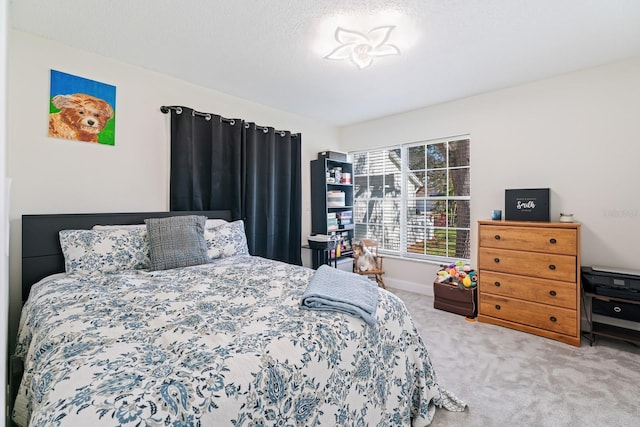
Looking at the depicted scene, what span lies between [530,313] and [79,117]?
161 inches

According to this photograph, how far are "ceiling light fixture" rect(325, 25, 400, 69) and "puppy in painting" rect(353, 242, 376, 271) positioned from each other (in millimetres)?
2459

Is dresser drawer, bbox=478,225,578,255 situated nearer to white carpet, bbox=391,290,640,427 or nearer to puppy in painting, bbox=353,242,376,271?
white carpet, bbox=391,290,640,427

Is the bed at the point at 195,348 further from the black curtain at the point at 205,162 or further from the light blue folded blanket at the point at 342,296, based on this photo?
the black curtain at the point at 205,162

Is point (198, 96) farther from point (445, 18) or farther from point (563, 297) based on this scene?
point (563, 297)

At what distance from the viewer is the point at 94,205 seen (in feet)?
8.02

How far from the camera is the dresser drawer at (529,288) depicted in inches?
96.4

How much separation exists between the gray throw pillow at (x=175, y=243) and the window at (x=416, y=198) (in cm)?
261

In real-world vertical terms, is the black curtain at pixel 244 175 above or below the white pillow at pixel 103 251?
above

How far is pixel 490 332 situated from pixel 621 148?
1.91 m

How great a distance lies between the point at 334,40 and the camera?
218cm

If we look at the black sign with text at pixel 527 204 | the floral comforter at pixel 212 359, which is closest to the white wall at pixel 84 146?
the floral comforter at pixel 212 359

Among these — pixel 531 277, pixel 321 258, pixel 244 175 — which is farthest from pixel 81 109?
pixel 531 277

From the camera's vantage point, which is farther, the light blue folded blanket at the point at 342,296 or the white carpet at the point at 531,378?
the white carpet at the point at 531,378

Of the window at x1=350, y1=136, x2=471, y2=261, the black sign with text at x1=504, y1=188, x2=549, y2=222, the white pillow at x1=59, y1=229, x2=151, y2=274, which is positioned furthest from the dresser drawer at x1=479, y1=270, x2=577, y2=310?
the white pillow at x1=59, y1=229, x2=151, y2=274
